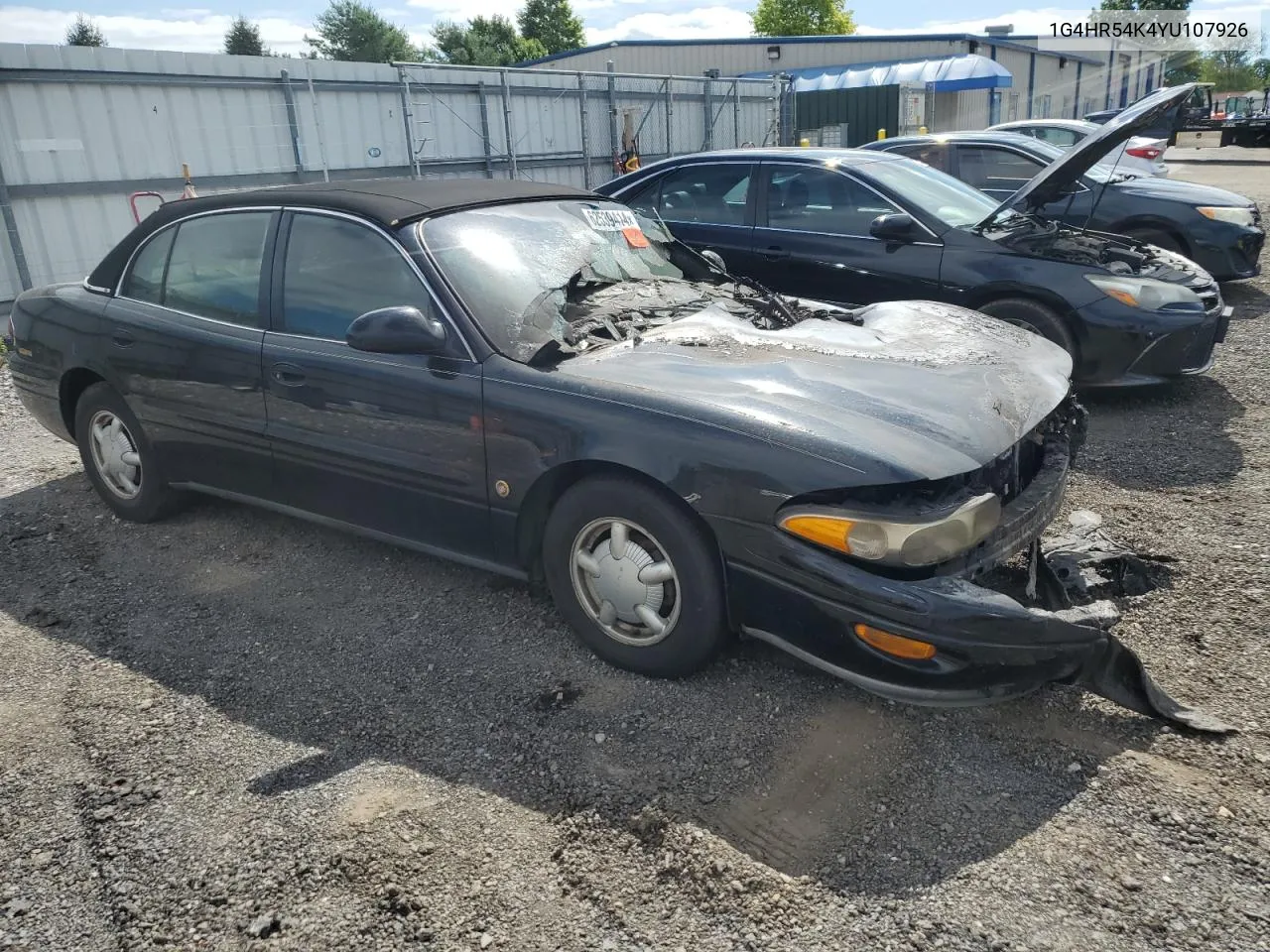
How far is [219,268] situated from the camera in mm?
4195

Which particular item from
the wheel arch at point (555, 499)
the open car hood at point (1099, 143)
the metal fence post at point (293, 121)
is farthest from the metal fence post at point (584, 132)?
the wheel arch at point (555, 499)

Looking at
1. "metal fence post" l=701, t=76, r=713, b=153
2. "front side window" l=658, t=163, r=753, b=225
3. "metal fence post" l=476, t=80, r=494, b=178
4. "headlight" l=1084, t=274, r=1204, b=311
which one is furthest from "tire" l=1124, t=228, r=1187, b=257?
"metal fence post" l=701, t=76, r=713, b=153

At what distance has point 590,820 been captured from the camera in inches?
104

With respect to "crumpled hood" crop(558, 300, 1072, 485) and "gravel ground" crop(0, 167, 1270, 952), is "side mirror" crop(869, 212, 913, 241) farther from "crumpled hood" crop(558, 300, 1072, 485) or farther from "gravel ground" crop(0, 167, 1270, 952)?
"gravel ground" crop(0, 167, 1270, 952)

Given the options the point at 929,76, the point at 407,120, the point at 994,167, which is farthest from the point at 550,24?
the point at 994,167

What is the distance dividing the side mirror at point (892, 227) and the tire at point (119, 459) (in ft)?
14.0

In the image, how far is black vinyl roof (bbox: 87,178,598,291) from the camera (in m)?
3.78

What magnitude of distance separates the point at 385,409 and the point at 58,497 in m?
2.72

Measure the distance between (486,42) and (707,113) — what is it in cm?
5084

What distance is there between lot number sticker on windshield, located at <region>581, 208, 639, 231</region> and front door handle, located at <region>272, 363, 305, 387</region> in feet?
4.58

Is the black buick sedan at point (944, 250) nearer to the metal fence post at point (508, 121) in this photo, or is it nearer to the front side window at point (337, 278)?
the front side window at point (337, 278)

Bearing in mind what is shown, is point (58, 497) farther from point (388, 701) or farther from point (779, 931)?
point (779, 931)

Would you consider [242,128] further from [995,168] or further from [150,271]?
[995,168]

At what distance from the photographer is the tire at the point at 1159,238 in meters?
8.71
